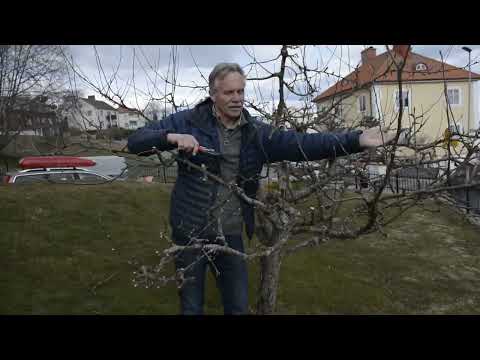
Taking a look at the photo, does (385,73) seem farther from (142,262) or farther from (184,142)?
(142,262)

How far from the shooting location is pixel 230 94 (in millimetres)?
2092

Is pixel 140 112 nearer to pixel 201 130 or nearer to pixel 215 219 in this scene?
pixel 201 130

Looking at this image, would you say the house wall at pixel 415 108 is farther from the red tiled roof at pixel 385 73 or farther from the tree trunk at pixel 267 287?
the tree trunk at pixel 267 287

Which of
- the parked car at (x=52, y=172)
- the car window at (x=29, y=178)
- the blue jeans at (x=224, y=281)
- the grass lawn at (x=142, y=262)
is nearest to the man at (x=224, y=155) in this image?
the blue jeans at (x=224, y=281)

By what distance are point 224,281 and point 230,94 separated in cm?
114

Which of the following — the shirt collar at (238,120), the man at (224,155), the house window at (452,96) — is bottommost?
the man at (224,155)

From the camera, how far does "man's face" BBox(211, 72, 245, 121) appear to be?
6.77ft

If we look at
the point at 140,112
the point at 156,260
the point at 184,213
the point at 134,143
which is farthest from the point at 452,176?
the point at 156,260

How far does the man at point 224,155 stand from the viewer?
6.85 ft

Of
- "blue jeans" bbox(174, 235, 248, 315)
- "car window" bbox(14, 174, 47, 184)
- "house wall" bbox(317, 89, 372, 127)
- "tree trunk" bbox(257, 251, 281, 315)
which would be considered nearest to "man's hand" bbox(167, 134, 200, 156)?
"blue jeans" bbox(174, 235, 248, 315)

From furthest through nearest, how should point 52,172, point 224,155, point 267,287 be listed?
point 52,172 < point 267,287 < point 224,155

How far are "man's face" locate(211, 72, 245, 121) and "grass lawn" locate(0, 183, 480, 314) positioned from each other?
89.2 inches

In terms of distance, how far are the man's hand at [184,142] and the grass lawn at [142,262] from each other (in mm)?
2149

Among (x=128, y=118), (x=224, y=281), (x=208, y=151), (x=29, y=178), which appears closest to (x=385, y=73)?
(x=208, y=151)
